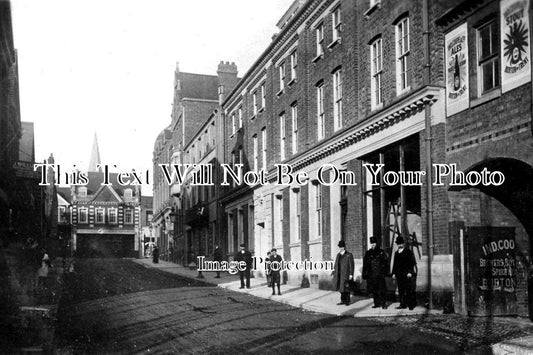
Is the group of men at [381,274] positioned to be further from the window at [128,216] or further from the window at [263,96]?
the window at [128,216]

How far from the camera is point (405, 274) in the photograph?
44.4 feet

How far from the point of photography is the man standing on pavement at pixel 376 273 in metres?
14.1

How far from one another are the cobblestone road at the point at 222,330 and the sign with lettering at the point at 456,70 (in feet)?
17.5

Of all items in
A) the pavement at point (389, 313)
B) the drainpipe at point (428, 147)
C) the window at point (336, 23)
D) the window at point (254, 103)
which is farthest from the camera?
the window at point (254, 103)

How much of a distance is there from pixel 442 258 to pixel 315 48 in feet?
37.8

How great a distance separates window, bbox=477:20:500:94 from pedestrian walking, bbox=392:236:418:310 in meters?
4.13

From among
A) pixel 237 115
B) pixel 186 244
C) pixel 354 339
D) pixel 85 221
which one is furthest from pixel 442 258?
pixel 85 221

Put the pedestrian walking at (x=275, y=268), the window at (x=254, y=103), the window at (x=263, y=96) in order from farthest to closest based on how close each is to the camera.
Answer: the window at (x=254, y=103) < the window at (x=263, y=96) < the pedestrian walking at (x=275, y=268)

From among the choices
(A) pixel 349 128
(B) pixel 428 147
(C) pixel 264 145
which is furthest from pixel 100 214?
(B) pixel 428 147

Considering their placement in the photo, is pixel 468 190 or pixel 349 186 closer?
pixel 468 190

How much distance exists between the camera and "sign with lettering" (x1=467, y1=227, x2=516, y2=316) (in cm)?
1192

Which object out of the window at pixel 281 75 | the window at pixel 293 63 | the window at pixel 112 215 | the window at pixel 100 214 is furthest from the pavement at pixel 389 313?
the window at pixel 100 214

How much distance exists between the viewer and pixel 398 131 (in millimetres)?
15758

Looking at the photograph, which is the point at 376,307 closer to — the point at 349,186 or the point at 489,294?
the point at 489,294
